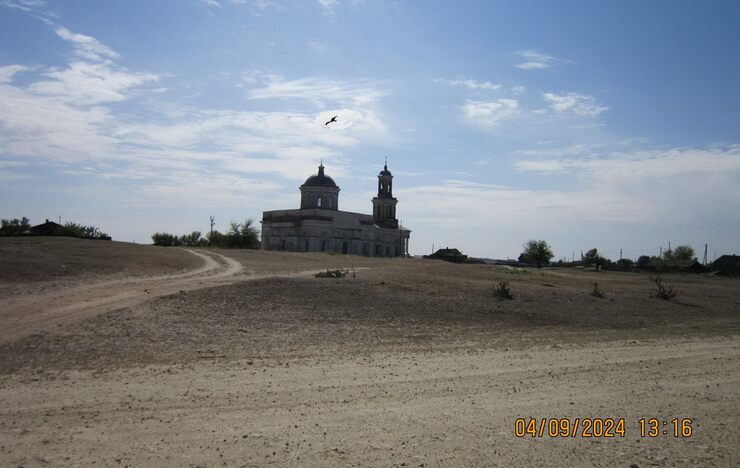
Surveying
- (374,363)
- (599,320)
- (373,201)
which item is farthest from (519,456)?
(373,201)

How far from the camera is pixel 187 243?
6212 centimetres

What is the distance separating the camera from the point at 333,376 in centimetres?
1007

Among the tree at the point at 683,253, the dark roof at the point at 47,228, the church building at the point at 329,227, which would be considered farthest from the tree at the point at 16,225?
the tree at the point at 683,253

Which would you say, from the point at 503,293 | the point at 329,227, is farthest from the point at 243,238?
the point at 503,293

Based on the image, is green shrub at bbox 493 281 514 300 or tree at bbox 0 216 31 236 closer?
green shrub at bbox 493 281 514 300

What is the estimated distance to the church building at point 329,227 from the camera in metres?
74.2

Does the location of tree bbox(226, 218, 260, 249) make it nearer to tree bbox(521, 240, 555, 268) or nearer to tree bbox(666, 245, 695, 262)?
tree bbox(521, 240, 555, 268)

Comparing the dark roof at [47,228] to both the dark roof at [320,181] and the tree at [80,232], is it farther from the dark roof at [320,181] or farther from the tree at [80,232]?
the dark roof at [320,181]

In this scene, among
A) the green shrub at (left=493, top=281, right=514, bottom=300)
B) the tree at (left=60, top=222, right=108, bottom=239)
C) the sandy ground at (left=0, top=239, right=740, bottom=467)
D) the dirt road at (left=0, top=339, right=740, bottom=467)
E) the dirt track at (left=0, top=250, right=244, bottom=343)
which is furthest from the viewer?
the tree at (left=60, top=222, right=108, bottom=239)
